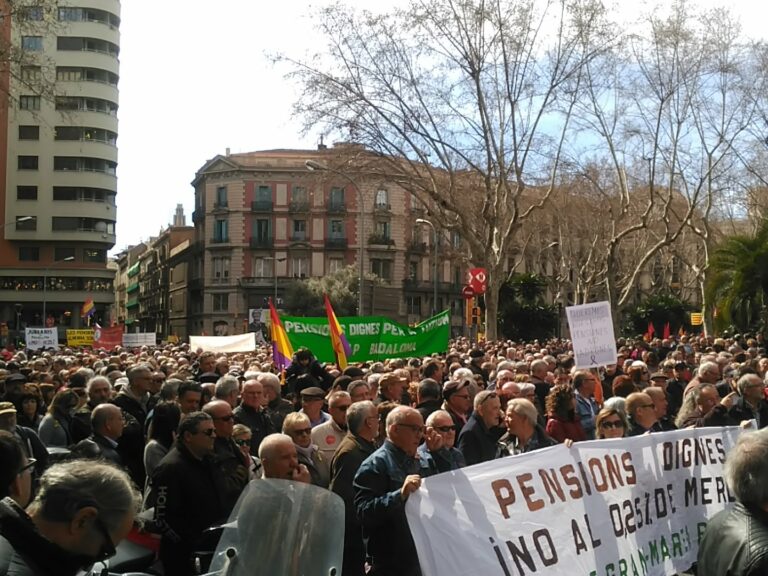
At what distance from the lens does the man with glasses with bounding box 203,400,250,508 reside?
5.49m

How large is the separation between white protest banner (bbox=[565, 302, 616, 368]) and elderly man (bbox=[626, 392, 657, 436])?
3.94 meters

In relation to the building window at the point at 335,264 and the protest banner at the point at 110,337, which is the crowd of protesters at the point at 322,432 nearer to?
the protest banner at the point at 110,337

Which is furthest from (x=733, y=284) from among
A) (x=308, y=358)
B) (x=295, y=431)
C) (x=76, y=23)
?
(x=76, y=23)

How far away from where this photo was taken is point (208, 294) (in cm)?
8450

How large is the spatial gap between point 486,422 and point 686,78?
85.5ft

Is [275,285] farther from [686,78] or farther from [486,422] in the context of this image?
[486,422]

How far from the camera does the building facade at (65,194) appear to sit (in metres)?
69.0

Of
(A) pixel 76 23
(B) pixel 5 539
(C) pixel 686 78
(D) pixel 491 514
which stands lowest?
(D) pixel 491 514

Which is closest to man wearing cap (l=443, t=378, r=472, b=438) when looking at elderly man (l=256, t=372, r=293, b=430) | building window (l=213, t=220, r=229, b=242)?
elderly man (l=256, t=372, r=293, b=430)

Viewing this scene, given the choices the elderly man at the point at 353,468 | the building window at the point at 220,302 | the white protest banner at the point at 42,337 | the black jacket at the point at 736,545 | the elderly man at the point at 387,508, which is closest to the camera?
the black jacket at the point at 736,545

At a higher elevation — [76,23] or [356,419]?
[76,23]

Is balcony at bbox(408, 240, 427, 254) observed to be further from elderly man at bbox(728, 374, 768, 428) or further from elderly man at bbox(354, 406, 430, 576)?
elderly man at bbox(354, 406, 430, 576)

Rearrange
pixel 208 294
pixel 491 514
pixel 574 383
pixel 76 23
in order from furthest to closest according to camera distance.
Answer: pixel 208 294
pixel 76 23
pixel 574 383
pixel 491 514

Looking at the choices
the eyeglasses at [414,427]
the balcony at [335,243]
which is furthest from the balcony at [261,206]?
the eyeglasses at [414,427]
